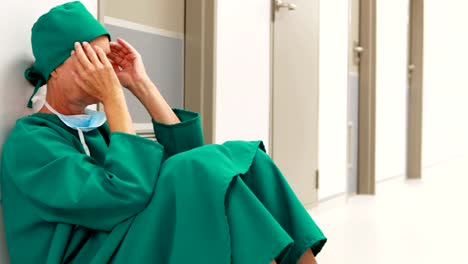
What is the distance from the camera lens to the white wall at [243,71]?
8.84 ft

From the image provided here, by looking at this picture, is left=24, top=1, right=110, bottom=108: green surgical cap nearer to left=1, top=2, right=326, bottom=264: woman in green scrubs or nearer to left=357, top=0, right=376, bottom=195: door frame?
left=1, top=2, right=326, bottom=264: woman in green scrubs

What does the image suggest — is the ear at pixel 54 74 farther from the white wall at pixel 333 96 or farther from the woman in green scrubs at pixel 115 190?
the white wall at pixel 333 96

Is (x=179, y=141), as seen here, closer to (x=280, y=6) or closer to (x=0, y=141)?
(x=0, y=141)

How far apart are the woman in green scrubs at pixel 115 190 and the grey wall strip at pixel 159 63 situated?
Result: 761 millimetres

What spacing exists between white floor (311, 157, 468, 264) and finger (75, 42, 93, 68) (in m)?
1.55

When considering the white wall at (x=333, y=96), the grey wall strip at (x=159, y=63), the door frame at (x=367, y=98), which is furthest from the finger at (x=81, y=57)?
Answer: the door frame at (x=367, y=98)

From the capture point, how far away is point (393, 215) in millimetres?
3777

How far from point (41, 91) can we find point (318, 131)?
255 centimetres

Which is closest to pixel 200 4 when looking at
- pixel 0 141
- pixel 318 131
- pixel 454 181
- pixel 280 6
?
pixel 280 6

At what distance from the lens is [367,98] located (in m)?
4.79

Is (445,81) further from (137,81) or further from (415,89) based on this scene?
(137,81)

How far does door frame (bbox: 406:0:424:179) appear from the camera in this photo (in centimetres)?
609

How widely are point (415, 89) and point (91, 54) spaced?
5304mm

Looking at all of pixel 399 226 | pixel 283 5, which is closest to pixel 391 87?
pixel 399 226
